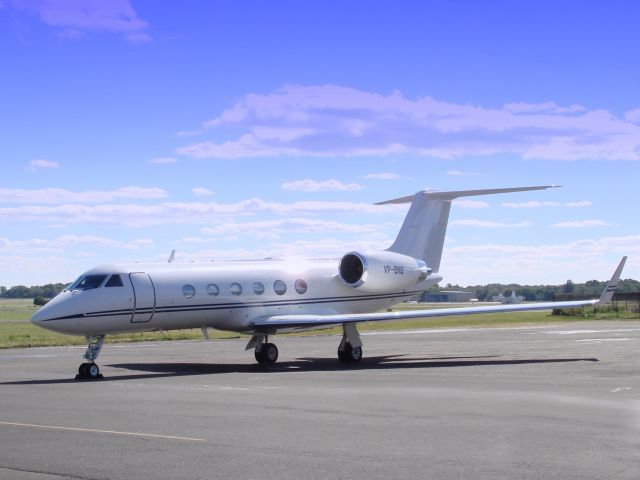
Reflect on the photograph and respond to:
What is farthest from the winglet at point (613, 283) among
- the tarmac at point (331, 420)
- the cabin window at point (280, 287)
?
the cabin window at point (280, 287)

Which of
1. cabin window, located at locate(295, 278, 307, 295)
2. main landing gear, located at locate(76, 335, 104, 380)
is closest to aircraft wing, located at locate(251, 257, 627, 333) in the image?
cabin window, located at locate(295, 278, 307, 295)

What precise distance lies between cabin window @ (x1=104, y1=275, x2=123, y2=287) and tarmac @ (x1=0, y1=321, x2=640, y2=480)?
2.28 m

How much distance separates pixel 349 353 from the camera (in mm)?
25594

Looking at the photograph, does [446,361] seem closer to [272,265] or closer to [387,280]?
[387,280]

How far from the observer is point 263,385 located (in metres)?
18.4

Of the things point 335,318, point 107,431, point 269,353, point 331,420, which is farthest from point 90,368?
point 331,420

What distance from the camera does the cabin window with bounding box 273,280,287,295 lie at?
2634cm

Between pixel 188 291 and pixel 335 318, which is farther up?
pixel 188 291

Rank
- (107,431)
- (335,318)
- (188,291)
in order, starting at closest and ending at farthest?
(107,431) → (188,291) → (335,318)

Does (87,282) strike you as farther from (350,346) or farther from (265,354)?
(350,346)

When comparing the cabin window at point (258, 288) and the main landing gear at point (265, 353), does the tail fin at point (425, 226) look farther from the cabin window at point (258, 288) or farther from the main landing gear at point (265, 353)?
the main landing gear at point (265, 353)

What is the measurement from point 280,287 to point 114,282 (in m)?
5.44

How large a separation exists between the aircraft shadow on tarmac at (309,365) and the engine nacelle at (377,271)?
7.59ft

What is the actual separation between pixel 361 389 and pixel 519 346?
14483 millimetres
